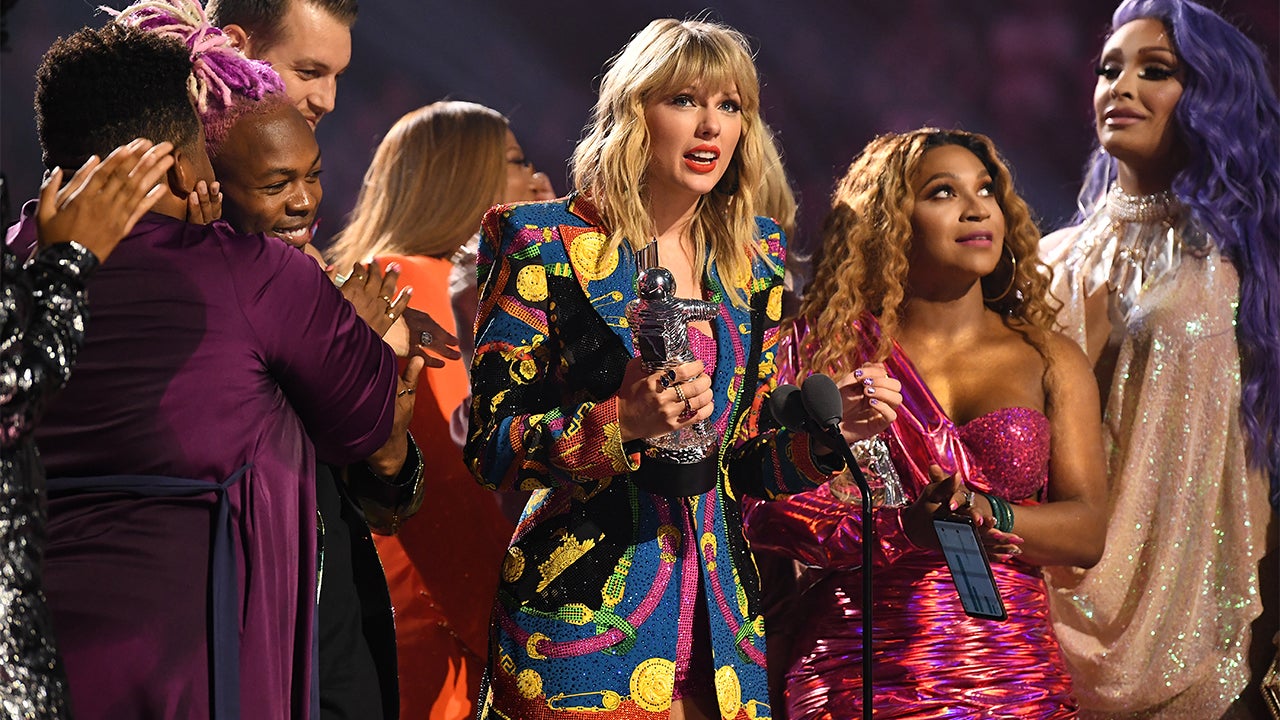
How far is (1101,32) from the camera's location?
4.56m

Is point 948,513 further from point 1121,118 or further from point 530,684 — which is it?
point 1121,118

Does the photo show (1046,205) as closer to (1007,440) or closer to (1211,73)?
(1211,73)

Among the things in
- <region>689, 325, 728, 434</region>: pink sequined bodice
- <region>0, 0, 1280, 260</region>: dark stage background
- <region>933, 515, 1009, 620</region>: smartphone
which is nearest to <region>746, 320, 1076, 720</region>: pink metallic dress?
<region>933, 515, 1009, 620</region>: smartphone

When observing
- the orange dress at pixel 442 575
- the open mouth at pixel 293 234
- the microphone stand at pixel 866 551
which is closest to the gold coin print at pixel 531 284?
the open mouth at pixel 293 234

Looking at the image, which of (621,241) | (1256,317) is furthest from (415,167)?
(1256,317)

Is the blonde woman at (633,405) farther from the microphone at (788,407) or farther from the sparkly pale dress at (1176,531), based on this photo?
the sparkly pale dress at (1176,531)

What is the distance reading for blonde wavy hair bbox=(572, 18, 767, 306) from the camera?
8.75 ft

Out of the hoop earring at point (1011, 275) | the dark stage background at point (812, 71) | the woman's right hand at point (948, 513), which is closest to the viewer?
the woman's right hand at point (948, 513)

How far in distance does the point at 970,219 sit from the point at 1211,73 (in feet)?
3.40

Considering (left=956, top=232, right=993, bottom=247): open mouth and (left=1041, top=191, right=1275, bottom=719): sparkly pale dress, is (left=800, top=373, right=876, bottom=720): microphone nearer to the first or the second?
(left=956, top=232, right=993, bottom=247): open mouth

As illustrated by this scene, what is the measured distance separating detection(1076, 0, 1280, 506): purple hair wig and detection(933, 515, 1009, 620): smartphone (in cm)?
135

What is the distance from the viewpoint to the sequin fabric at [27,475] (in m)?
1.58

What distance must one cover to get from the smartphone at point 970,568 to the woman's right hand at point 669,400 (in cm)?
69

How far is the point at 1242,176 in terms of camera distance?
3793mm
